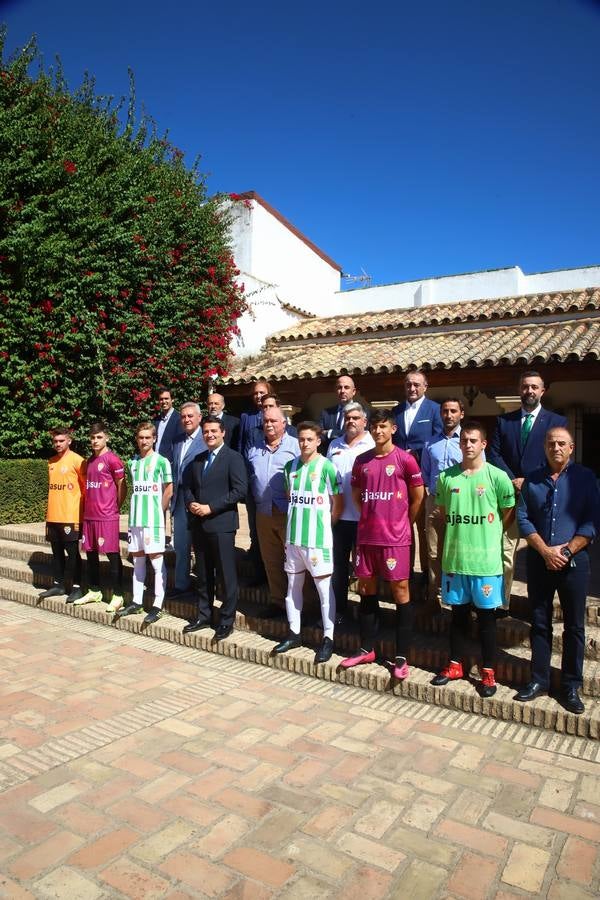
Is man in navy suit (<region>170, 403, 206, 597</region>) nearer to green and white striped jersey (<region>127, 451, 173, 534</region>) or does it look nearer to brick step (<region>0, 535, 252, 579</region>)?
green and white striped jersey (<region>127, 451, 173, 534</region>)

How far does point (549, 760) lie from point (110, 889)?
90.2 inches

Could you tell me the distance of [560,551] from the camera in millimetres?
3805

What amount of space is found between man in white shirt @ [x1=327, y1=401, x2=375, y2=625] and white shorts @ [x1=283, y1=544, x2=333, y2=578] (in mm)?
228

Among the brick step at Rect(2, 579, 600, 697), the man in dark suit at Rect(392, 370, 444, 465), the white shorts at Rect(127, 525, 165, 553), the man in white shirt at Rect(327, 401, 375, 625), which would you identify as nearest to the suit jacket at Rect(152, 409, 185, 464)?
the white shorts at Rect(127, 525, 165, 553)

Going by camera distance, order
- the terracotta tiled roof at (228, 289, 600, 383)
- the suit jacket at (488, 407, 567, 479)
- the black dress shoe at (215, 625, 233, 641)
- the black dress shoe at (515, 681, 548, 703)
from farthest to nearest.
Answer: the terracotta tiled roof at (228, 289, 600, 383) → the black dress shoe at (215, 625, 233, 641) → the suit jacket at (488, 407, 567, 479) → the black dress shoe at (515, 681, 548, 703)

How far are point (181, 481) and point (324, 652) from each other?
2.10m

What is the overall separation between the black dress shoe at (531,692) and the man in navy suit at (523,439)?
2.24 feet

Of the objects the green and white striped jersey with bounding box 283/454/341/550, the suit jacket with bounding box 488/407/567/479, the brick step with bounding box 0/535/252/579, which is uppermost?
the suit jacket with bounding box 488/407/567/479

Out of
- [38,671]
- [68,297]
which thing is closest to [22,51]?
[68,297]

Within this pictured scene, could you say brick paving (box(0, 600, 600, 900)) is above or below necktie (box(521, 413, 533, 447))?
below

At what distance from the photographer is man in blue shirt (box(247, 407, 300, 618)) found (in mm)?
5301

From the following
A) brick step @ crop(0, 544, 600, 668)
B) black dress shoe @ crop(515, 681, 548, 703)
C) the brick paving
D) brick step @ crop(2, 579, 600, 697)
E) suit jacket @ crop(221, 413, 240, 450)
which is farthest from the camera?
suit jacket @ crop(221, 413, 240, 450)

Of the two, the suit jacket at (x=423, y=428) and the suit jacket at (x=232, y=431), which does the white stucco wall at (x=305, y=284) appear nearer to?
the suit jacket at (x=232, y=431)

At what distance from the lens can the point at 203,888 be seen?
8.02 ft
